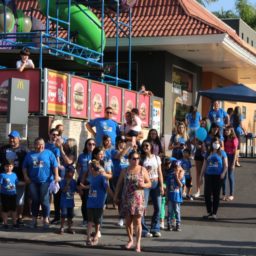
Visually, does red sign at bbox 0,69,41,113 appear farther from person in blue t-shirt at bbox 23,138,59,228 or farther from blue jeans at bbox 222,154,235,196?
blue jeans at bbox 222,154,235,196

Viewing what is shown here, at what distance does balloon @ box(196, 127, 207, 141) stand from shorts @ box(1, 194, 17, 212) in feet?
23.1

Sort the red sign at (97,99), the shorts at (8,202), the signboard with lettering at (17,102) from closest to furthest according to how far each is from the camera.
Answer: the signboard with lettering at (17,102), the shorts at (8,202), the red sign at (97,99)

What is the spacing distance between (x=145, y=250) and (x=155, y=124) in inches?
440

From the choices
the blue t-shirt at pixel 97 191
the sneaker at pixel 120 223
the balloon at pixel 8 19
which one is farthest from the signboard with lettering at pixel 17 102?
the balloon at pixel 8 19

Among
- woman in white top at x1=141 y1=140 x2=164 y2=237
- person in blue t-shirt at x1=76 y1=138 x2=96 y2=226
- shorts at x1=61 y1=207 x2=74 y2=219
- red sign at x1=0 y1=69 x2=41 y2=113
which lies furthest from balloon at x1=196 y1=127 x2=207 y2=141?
shorts at x1=61 y1=207 x2=74 y2=219

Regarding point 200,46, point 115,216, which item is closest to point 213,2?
point 200,46

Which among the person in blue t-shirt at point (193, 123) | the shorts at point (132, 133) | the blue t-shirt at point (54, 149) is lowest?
the blue t-shirt at point (54, 149)

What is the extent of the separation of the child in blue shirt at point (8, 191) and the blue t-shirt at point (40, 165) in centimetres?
30

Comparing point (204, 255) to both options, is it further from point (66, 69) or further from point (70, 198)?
point (66, 69)

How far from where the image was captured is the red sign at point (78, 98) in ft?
54.0

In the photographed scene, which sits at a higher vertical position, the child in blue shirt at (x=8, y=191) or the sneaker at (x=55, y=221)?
the child in blue shirt at (x=8, y=191)

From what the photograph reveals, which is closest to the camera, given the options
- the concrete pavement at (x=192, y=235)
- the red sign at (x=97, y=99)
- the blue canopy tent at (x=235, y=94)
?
the concrete pavement at (x=192, y=235)

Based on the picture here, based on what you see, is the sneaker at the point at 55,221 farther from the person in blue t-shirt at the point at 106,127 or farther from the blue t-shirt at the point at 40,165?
the person in blue t-shirt at the point at 106,127

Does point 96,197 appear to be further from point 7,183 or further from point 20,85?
point 20,85
